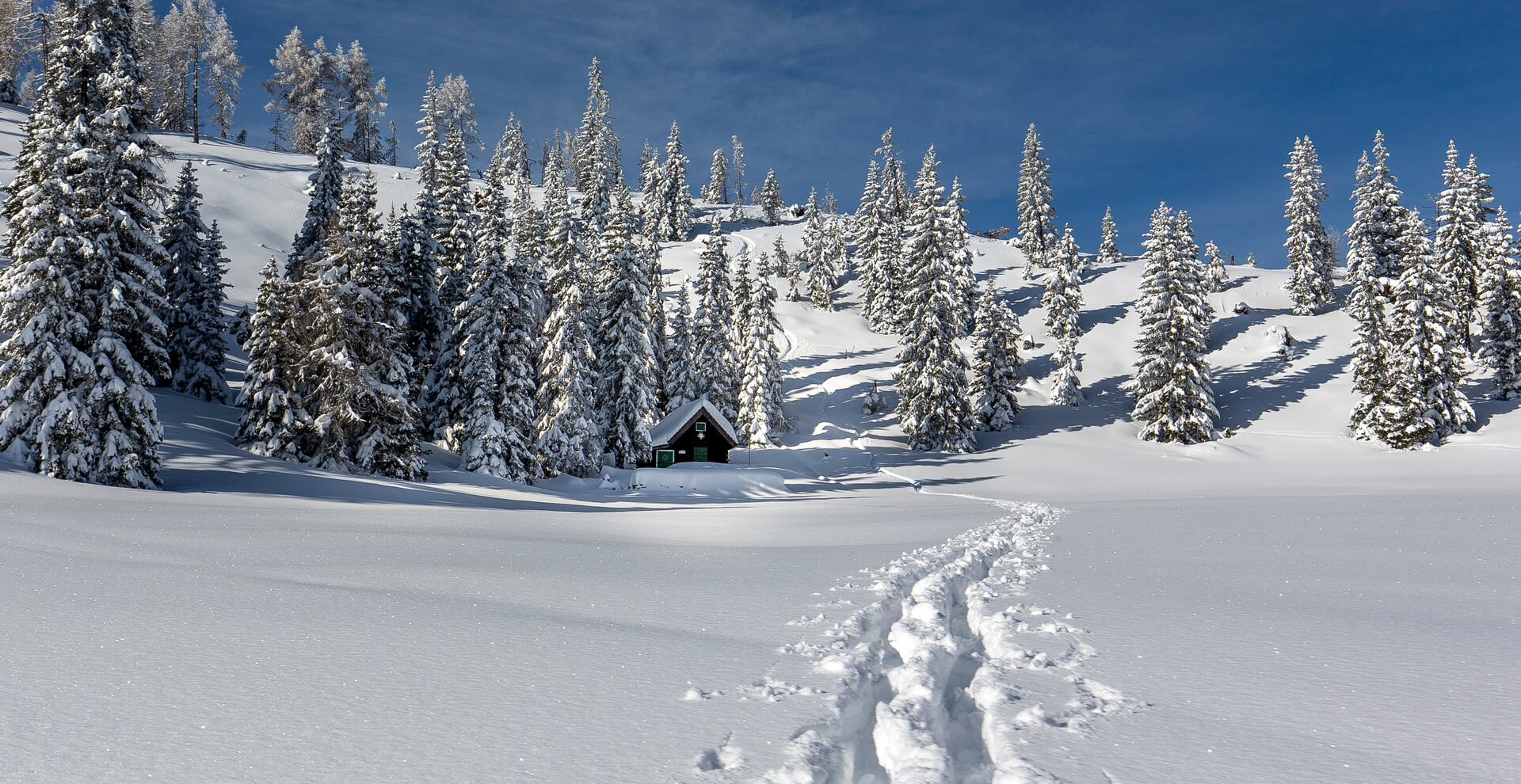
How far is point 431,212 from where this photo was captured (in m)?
34.8

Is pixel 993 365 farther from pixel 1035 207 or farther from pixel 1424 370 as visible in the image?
pixel 1035 207

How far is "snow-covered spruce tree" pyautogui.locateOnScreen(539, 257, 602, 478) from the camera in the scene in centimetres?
3234

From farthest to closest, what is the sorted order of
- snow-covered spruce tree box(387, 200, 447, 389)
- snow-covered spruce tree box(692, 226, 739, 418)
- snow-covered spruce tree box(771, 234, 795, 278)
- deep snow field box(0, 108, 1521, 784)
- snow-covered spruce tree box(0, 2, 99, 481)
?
snow-covered spruce tree box(771, 234, 795, 278), snow-covered spruce tree box(692, 226, 739, 418), snow-covered spruce tree box(387, 200, 447, 389), snow-covered spruce tree box(0, 2, 99, 481), deep snow field box(0, 108, 1521, 784)

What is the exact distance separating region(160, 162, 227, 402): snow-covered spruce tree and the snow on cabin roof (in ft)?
72.7

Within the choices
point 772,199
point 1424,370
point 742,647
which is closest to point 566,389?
point 742,647

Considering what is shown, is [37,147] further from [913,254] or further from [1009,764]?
[913,254]

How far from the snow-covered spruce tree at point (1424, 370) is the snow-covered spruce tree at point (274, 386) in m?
55.2

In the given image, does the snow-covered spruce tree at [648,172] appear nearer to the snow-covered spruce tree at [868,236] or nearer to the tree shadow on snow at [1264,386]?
the snow-covered spruce tree at [868,236]

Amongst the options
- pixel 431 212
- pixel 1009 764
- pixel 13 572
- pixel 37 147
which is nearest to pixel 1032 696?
pixel 1009 764

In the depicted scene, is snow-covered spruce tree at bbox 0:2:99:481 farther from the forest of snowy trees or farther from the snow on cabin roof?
the snow on cabin roof

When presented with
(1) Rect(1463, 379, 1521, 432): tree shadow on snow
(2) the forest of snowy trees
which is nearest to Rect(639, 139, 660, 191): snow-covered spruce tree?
(2) the forest of snowy trees

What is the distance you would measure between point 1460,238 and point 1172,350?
73.2 ft

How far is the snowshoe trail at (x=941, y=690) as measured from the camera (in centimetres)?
361

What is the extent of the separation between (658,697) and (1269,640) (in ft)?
16.1
